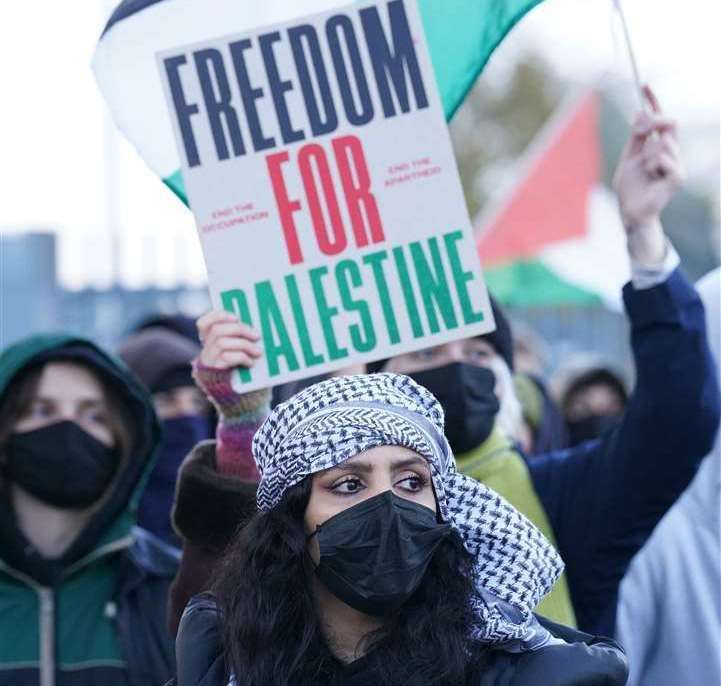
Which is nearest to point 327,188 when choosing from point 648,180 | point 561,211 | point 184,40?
point 184,40

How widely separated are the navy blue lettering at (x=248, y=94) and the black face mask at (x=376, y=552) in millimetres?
929

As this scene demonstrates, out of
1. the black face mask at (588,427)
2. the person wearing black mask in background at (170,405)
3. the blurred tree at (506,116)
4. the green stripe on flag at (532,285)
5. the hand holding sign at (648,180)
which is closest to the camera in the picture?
the hand holding sign at (648,180)

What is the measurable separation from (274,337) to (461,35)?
0.92 meters

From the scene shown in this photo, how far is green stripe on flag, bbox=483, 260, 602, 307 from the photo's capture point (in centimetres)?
907

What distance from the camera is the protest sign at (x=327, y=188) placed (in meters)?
3.07

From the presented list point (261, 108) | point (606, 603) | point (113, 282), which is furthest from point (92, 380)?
point (113, 282)

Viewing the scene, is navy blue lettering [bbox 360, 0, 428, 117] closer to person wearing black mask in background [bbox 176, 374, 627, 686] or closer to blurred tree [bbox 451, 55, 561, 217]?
person wearing black mask in background [bbox 176, 374, 627, 686]

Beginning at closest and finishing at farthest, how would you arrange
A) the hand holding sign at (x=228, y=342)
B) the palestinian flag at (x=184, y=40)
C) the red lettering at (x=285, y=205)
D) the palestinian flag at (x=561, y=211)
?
the hand holding sign at (x=228, y=342)
the red lettering at (x=285, y=205)
the palestinian flag at (x=184, y=40)
the palestinian flag at (x=561, y=211)

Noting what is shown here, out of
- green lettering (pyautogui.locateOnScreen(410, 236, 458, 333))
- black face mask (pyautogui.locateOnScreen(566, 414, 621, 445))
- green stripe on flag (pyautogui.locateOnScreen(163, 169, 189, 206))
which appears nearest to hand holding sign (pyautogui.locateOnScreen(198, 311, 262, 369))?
green lettering (pyautogui.locateOnScreen(410, 236, 458, 333))

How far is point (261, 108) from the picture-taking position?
10.3 feet

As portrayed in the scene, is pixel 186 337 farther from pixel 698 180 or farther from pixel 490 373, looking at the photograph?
pixel 698 180

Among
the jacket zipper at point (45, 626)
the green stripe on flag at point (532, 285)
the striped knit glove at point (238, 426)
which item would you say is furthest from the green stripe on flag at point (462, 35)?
the green stripe on flag at point (532, 285)

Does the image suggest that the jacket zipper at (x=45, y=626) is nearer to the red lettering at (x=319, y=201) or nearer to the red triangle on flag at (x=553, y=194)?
the red lettering at (x=319, y=201)

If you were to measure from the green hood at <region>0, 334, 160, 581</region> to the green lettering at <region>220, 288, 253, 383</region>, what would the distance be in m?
Answer: 0.88
